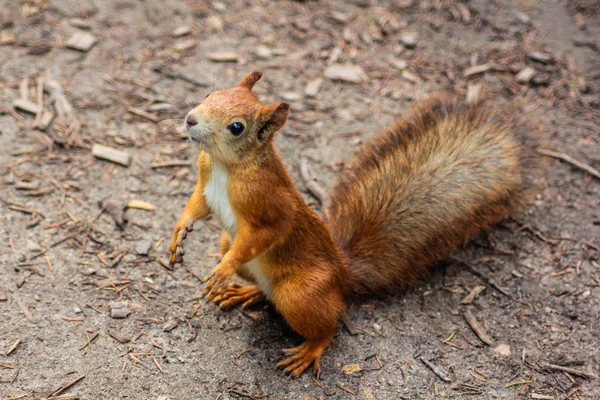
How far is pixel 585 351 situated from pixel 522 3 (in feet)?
10.9

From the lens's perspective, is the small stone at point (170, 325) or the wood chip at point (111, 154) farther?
the wood chip at point (111, 154)

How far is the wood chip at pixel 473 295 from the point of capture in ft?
9.74

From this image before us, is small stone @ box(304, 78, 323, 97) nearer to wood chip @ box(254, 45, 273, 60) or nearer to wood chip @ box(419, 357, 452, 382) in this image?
wood chip @ box(254, 45, 273, 60)

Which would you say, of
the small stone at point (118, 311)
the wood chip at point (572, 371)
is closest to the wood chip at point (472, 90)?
the wood chip at point (572, 371)

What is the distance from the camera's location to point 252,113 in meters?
2.26

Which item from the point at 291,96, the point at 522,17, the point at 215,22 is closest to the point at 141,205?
the point at 291,96

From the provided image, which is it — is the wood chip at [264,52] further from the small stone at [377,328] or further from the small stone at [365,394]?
the small stone at [365,394]

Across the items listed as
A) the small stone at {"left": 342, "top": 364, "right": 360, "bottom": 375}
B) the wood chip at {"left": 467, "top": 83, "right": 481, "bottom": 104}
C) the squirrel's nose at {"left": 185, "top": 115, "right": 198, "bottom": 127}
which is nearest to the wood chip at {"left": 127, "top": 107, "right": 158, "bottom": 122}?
the squirrel's nose at {"left": 185, "top": 115, "right": 198, "bottom": 127}

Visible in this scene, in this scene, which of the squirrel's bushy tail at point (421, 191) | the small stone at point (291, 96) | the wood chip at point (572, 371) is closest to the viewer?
the wood chip at point (572, 371)

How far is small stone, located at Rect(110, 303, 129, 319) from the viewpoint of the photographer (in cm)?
268

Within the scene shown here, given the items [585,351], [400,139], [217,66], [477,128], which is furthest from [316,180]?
[585,351]

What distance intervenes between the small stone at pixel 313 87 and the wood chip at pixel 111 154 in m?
1.33

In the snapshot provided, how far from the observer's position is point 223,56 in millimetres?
4297

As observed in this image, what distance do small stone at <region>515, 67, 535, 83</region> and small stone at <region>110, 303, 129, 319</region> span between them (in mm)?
3182
